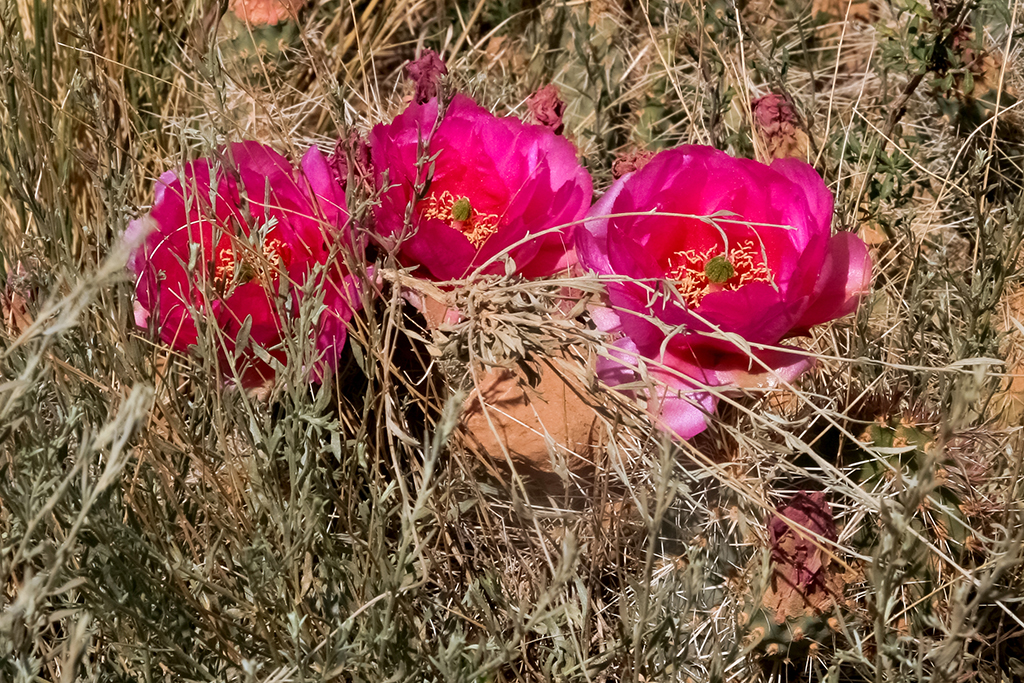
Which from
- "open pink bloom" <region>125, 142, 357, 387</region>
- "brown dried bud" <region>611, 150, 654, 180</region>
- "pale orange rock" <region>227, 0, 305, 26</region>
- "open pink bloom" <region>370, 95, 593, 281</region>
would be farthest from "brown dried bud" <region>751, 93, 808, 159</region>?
"pale orange rock" <region>227, 0, 305, 26</region>

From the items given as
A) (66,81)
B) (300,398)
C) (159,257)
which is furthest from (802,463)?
(66,81)

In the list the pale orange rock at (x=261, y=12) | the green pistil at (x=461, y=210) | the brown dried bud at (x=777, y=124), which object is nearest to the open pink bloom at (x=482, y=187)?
the green pistil at (x=461, y=210)

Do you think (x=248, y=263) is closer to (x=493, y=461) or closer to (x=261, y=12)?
(x=493, y=461)

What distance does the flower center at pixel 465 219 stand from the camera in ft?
2.31

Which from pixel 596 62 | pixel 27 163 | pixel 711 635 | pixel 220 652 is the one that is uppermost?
pixel 27 163

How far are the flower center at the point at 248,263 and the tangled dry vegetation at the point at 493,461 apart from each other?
63 mm

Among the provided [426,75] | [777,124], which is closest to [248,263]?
[426,75]

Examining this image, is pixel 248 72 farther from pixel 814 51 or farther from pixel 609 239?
pixel 814 51

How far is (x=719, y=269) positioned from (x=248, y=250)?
337mm

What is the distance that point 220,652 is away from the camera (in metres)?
0.60

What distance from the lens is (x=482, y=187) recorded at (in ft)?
2.35

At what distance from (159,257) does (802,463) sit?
1.76 ft

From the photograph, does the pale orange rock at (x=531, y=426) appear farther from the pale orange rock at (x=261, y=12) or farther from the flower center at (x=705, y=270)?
the pale orange rock at (x=261, y=12)

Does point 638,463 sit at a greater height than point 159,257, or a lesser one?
lesser
